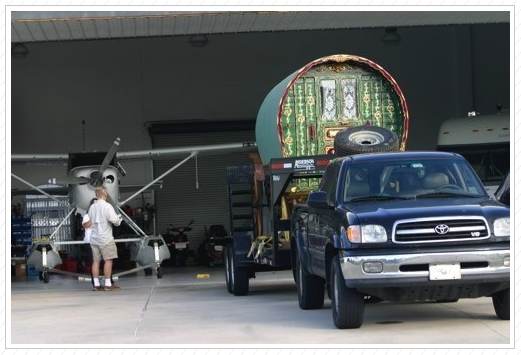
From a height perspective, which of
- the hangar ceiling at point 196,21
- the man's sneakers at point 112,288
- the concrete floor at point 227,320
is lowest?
the man's sneakers at point 112,288

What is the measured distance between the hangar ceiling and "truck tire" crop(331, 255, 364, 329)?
326 inches

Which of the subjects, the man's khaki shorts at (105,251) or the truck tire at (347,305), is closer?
the truck tire at (347,305)

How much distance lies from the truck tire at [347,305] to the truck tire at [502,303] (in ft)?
4.84

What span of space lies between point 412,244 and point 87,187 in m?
14.6

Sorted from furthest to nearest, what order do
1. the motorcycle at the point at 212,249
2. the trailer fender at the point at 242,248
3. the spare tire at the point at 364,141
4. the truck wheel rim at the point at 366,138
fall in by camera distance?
the motorcycle at the point at 212,249
the trailer fender at the point at 242,248
the truck wheel rim at the point at 366,138
the spare tire at the point at 364,141

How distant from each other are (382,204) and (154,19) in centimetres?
843

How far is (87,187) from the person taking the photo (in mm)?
24172

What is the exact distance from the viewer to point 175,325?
12328mm

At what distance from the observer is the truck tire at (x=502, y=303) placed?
1119 centimetres

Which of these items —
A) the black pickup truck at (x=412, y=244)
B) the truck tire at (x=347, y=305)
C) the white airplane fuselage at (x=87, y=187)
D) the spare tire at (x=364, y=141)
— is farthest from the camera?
the white airplane fuselage at (x=87, y=187)

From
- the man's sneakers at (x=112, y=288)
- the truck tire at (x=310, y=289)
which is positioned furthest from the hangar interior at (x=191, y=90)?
the truck tire at (x=310, y=289)

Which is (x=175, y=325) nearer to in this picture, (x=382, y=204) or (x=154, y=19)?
(x=382, y=204)

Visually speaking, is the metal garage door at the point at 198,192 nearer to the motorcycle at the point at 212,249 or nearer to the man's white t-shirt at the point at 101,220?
the motorcycle at the point at 212,249

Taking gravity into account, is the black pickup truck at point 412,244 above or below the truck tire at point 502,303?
above
